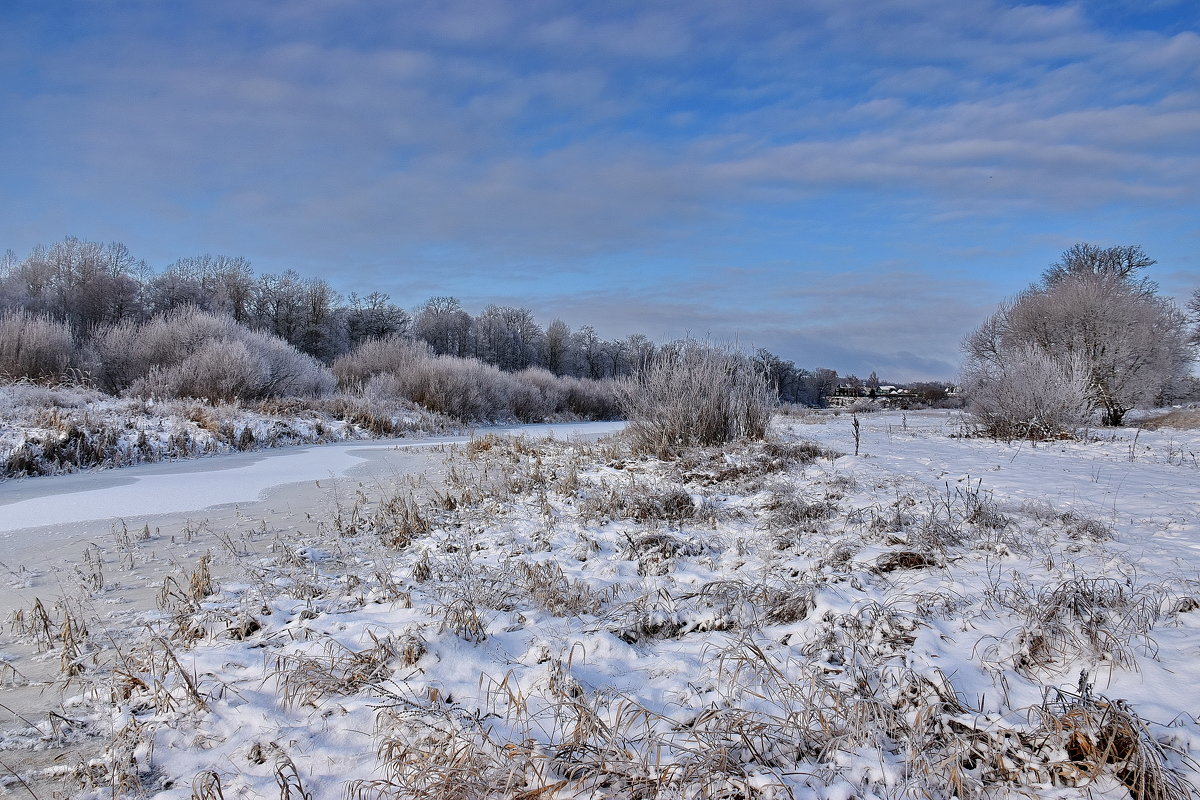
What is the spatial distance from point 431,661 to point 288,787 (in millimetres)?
840

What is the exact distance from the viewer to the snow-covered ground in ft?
6.93

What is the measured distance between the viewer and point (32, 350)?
17641mm

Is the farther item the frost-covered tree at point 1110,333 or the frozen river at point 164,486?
the frost-covered tree at point 1110,333

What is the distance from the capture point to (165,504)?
7309 mm

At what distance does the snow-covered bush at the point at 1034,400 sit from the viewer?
1362 cm

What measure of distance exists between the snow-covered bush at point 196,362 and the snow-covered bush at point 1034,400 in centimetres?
2164

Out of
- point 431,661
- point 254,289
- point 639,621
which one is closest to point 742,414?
point 639,621

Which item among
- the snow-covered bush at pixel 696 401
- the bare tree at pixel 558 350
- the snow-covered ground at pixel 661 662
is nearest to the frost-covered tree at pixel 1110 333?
the snow-covered bush at pixel 696 401

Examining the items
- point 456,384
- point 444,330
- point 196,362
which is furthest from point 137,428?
point 444,330

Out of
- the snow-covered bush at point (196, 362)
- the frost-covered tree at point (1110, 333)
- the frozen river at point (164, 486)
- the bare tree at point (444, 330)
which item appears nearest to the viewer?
the frozen river at point (164, 486)

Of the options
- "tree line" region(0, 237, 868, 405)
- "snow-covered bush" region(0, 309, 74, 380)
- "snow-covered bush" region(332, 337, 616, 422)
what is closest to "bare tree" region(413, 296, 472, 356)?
"tree line" region(0, 237, 868, 405)

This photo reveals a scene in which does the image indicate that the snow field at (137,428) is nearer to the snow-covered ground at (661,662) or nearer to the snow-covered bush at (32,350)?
the snow-covered bush at (32,350)

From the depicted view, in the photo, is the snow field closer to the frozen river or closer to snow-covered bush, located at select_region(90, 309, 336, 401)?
the frozen river

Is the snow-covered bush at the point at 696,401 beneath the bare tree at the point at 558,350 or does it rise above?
beneath
